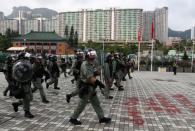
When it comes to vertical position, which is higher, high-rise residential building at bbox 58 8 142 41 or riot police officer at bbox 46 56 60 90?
high-rise residential building at bbox 58 8 142 41

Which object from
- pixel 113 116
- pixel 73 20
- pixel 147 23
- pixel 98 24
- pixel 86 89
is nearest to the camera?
pixel 86 89

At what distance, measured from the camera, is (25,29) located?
19800cm

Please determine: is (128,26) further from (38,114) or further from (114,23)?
(38,114)

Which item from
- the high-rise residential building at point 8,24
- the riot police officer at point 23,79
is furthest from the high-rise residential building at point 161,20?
the riot police officer at point 23,79

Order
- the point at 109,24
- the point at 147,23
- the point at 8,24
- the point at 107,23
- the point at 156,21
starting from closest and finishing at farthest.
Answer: the point at 107,23 < the point at 109,24 < the point at 147,23 < the point at 156,21 < the point at 8,24

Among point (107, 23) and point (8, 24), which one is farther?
point (8, 24)

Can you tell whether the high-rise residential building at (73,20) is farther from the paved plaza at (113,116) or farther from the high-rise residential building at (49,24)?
the paved plaza at (113,116)

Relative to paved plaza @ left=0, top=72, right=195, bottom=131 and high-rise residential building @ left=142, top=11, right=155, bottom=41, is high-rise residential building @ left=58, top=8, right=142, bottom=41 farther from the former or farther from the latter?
paved plaza @ left=0, top=72, right=195, bottom=131

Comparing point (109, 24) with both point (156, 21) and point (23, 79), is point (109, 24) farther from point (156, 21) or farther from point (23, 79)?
point (23, 79)

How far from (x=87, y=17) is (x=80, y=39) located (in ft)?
28.5

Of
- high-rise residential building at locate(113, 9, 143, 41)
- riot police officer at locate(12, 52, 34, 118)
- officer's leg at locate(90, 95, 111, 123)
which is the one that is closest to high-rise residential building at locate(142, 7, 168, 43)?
high-rise residential building at locate(113, 9, 143, 41)

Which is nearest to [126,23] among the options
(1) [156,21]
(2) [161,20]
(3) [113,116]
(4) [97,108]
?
(1) [156,21]

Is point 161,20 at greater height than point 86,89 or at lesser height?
greater

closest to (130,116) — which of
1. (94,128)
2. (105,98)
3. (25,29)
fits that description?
(94,128)
